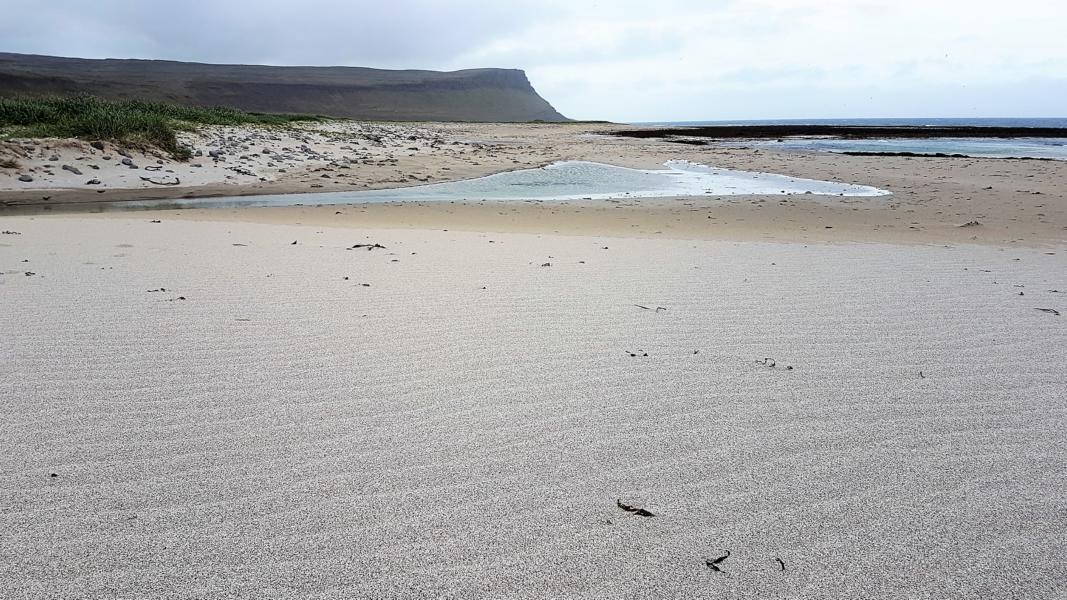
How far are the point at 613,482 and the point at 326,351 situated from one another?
1.66 m

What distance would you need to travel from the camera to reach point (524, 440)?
7.45 ft

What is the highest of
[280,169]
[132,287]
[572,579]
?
[280,169]

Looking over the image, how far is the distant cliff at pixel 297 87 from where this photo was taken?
60.3m

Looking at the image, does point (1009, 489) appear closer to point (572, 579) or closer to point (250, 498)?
point (572, 579)

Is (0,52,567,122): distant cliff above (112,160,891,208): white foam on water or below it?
above

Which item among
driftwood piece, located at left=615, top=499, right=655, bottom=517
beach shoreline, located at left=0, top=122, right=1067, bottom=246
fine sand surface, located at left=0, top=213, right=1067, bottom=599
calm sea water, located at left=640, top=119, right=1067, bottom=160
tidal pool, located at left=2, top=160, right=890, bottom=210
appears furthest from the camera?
calm sea water, located at left=640, top=119, right=1067, bottom=160

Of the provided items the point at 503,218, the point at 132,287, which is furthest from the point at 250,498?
the point at 503,218

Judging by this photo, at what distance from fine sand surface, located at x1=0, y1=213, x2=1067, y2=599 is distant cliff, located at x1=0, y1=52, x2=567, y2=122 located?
59448mm

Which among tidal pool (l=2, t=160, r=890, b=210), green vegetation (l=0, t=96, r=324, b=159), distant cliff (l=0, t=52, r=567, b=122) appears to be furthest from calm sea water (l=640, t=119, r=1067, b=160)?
distant cliff (l=0, t=52, r=567, b=122)

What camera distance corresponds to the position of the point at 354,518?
71.1 inches

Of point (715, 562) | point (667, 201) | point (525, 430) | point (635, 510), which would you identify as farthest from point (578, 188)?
point (715, 562)

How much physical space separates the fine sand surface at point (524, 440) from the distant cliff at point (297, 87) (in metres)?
59.4

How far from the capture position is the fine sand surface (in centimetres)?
163

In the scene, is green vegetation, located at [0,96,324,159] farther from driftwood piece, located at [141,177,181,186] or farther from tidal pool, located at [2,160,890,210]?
tidal pool, located at [2,160,890,210]
